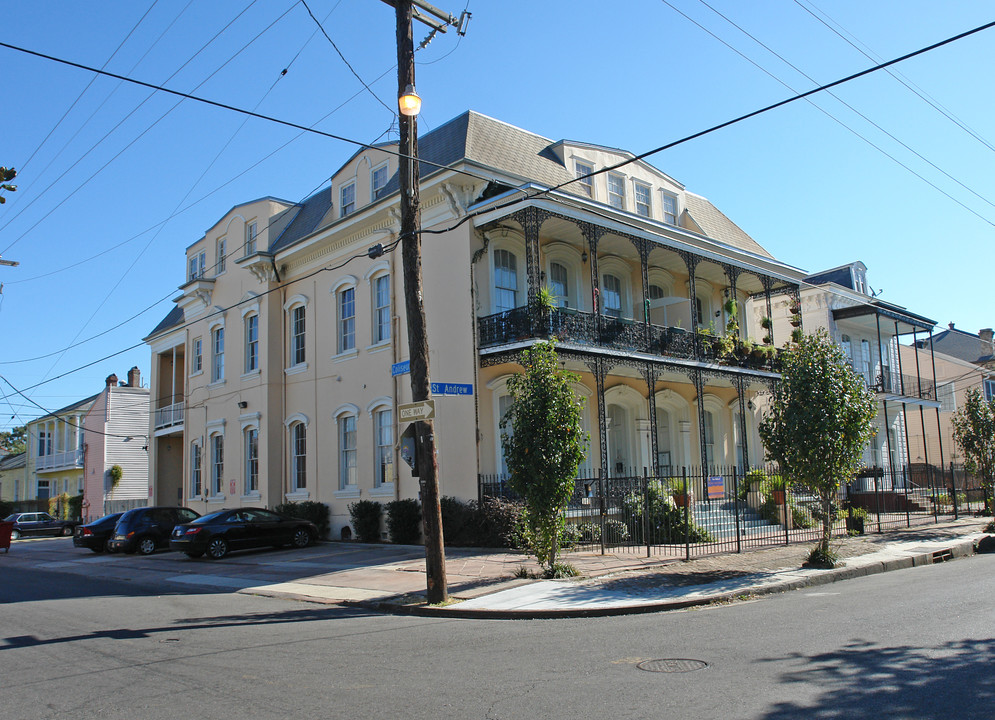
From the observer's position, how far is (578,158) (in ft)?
76.6

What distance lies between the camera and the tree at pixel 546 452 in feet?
43.2

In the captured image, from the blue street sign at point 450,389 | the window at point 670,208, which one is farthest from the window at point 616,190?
the blue street sign at point 450,389

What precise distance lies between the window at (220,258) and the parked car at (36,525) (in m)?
17.9

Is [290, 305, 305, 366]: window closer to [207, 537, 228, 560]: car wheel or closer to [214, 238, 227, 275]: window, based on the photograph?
[214, 238, 227, 275]: window

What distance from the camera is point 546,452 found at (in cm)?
1322

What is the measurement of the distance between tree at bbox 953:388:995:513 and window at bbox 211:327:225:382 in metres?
24.7

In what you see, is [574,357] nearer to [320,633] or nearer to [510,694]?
Result: [320,633]

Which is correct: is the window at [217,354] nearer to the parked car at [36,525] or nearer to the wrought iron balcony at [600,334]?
the wrought iron balcony at [600,334]

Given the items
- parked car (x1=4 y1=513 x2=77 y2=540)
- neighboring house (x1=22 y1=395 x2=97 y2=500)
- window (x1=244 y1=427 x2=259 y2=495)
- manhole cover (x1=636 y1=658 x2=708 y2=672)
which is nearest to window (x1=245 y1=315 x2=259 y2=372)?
window (x1=244 y1=427 x2=259 y2=495)

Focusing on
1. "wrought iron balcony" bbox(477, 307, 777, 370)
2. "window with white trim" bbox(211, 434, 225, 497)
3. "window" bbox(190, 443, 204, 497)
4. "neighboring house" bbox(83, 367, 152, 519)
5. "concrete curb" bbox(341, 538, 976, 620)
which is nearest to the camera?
"concrete curb" bbox(341, 538, 976, 620)

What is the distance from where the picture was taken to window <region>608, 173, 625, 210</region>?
2366cm

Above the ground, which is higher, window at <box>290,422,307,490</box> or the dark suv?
window at <box>290,422,307,490</box>

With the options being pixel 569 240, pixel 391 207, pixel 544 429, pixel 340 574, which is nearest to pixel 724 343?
pixel 569 240

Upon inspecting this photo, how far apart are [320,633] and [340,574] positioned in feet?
20.1
